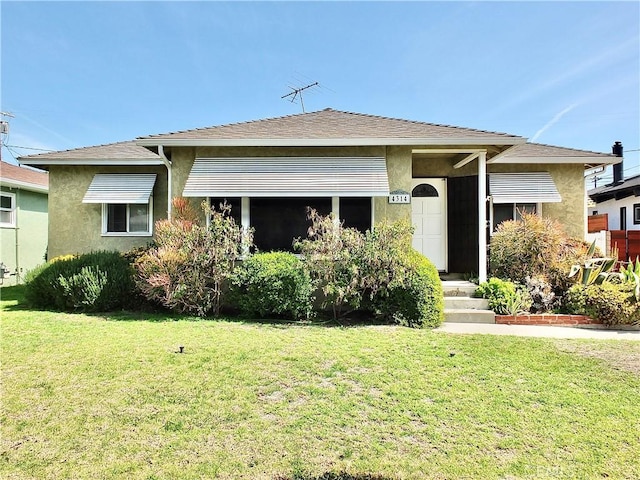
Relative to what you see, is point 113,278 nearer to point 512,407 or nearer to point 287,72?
point 512,407

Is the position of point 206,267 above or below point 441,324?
above

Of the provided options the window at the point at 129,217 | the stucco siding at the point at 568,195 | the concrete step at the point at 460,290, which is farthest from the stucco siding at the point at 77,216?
the stucco siding at the point at 568,195

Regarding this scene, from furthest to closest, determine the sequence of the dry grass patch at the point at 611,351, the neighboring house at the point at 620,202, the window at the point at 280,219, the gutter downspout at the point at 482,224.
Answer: the neighboring house at the point at 620,202 → the window at the point at 280,219 → the gutter downspout at the point at 482,224 → the dry grass patch at the point at 611,351

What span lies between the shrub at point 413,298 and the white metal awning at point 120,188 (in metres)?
8.11

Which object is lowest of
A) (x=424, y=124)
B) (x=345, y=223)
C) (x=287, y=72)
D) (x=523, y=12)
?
(x=345, y=223)

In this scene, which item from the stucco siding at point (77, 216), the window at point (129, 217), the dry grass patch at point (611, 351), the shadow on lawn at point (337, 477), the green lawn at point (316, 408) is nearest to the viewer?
the shadow on lawn at point (337, 477)

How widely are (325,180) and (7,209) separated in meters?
14.9

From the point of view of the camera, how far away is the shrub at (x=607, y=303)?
24.6 ft

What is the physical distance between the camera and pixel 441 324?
7.64 metres

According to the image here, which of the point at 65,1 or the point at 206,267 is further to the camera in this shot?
the point at 65,1

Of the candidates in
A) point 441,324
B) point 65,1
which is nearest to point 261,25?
point 65,1

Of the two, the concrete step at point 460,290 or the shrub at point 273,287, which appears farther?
the concrete step at point 460,290

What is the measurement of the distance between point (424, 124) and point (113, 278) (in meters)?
9.74

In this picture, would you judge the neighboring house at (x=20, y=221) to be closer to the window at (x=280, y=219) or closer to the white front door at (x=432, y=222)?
the window at (x=280, y=219)
